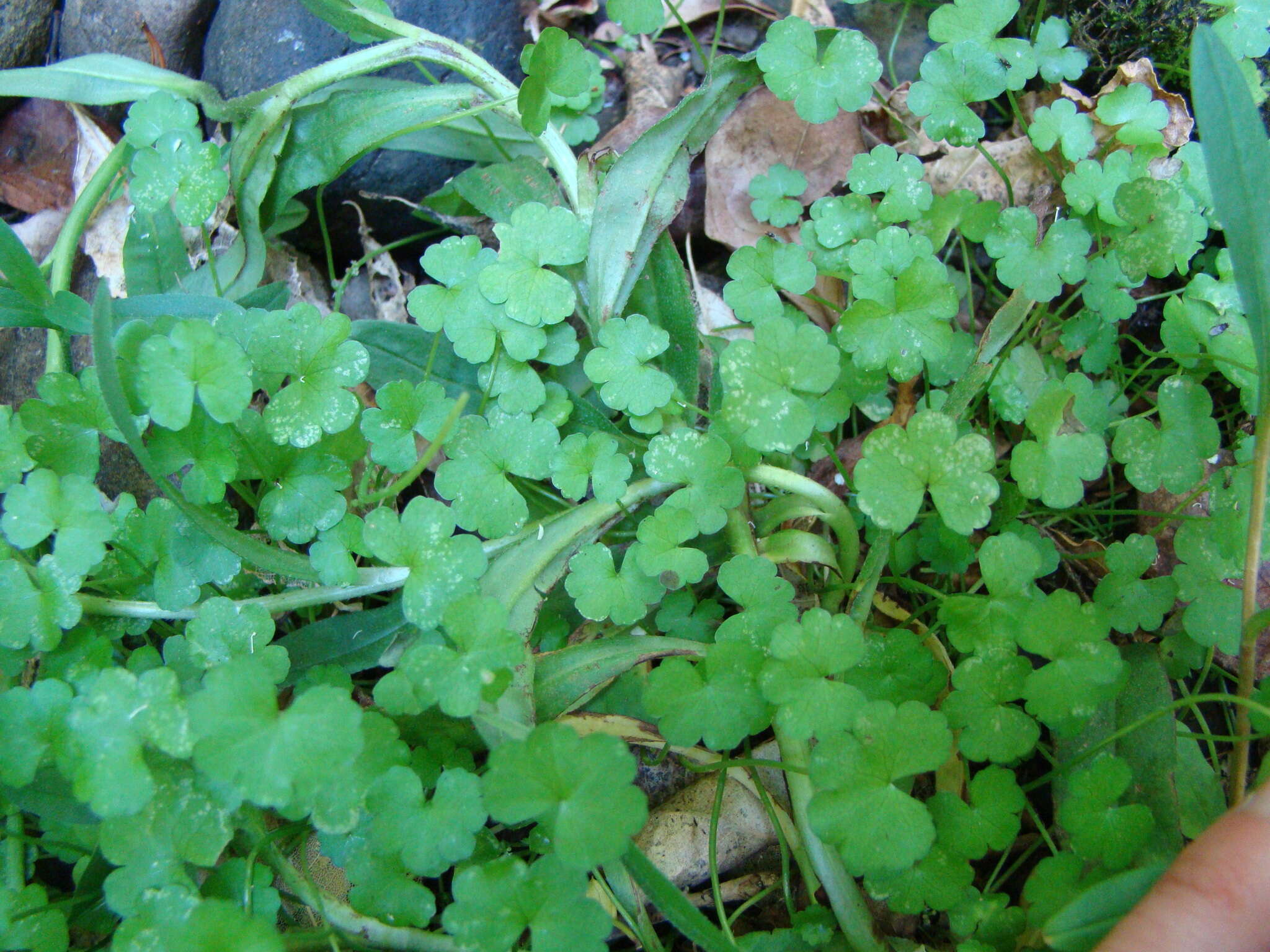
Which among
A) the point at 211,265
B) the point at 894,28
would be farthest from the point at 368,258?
the point at 894,28

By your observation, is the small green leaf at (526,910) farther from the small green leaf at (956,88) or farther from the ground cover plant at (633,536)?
the small green leaf at (956,88)

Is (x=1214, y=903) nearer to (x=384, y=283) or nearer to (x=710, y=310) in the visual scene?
(x=710, y=310)

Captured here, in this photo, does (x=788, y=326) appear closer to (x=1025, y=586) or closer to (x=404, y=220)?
(x=1025, y=586)

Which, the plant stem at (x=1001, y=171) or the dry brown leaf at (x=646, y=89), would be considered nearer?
the plant stem at (x=1001, y=171)

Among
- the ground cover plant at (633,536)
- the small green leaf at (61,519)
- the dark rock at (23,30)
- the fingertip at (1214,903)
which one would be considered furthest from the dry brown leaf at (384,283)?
the fingertip at (1214,903)

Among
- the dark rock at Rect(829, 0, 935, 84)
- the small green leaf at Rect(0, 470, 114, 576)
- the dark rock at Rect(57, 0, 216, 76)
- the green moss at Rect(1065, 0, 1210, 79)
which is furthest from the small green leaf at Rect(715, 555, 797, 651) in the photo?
the dark rock at Rect(57, 0, 216, 76)

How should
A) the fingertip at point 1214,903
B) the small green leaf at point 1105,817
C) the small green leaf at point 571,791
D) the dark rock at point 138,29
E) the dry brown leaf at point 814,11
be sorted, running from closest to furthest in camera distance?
the fingertip at point 1214,903 < the small green leaf at point 571,791 < the small green leaf at point 1105,817 < the dry brown leaf at point 814,11 < the dark rock at point 138,29
